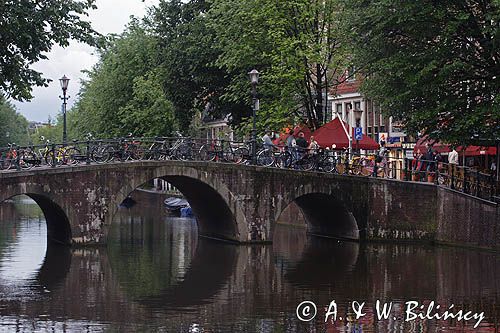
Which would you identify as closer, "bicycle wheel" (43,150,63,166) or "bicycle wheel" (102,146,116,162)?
"bicycle wheel" (43,150,63,166)

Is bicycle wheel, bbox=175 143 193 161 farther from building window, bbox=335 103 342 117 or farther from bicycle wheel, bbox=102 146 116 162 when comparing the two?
building window, bbox=335 103 342 117

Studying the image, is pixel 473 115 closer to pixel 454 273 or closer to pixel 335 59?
pixel 454 273

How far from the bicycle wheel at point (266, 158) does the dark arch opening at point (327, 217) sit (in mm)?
2000

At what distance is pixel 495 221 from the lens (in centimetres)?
3672

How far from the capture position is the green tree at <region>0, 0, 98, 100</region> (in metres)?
28.4

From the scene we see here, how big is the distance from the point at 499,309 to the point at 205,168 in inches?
687

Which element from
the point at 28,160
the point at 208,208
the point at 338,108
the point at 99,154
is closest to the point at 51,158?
the point at 28,160

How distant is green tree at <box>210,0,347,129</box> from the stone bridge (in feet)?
23.3

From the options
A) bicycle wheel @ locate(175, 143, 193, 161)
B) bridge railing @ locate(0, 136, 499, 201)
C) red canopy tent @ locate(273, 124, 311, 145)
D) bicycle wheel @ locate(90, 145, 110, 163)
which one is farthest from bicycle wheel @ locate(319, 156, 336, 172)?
bicycle wheel @ locate(90, 145, 110, 163)

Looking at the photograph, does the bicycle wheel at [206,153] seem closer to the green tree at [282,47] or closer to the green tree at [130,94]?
the green tree at [282,47]

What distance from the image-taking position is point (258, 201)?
4025 centimetres

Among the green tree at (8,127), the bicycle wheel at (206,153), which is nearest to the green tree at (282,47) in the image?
the bicycle wheel at (206,153)

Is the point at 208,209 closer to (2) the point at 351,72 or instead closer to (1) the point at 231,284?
(1) the point at 231,284

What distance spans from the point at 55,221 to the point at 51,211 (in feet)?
3.17
